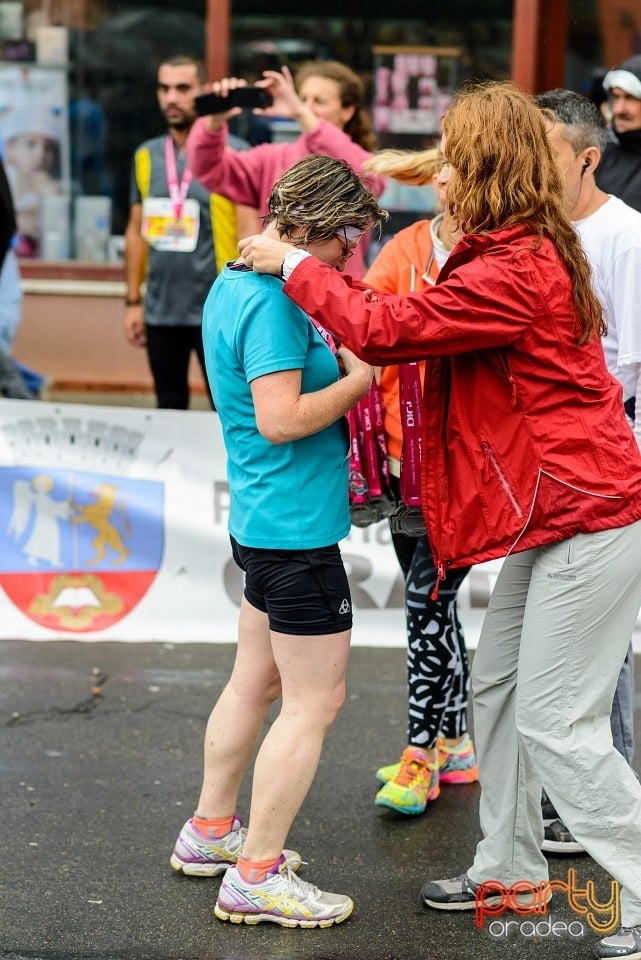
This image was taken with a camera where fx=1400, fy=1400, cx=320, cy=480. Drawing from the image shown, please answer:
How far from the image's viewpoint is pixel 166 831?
4031 millimetres

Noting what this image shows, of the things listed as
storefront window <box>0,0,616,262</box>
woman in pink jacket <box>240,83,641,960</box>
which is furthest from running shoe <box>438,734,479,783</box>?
storefront window <box>0,0,616,262</box>

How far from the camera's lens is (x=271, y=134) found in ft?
31.6

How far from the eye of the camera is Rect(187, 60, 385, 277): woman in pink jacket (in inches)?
218

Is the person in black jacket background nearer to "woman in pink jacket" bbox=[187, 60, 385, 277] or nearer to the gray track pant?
"woman in pink jacket" bbox=[187, 60, 385, 277]

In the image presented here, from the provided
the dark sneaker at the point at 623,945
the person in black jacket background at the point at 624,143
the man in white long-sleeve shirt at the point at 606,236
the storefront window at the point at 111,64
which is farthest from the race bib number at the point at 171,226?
the dark sneaker at the point at 623,945

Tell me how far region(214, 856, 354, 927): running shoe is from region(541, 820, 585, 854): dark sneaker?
28.1 inches

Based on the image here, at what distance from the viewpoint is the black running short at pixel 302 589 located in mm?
3377

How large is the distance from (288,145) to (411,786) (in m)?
2.98

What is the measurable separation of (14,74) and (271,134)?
2083 millimetres

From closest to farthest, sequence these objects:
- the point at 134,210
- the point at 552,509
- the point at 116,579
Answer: the point at 552,509
the point at 116,579
the point at 134,210

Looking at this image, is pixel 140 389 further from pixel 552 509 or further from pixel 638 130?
pixel 552 509

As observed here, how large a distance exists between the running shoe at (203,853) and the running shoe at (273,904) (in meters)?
0.23

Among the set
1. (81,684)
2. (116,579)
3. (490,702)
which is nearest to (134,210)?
(116,579)

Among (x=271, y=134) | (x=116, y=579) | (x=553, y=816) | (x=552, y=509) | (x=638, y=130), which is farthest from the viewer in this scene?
(x=271, y=134)
